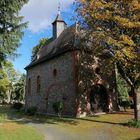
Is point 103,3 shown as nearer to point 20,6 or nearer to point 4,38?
point 20,6

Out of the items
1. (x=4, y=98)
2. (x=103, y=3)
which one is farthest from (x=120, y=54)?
(x=4, y=98)

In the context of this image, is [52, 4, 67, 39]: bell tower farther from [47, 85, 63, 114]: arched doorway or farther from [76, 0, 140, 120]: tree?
[76, 0, 140, 120]: tree

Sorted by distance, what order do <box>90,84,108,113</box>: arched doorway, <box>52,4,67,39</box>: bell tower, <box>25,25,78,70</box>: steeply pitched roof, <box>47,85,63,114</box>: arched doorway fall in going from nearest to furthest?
<box>90,84,108,113</box>: arched doorway < <box>25,25,78,70</box>: steeply pitched roof < <box>47,85,63,114</box>: arched doorway < <box>52,4,67,39</box>: bell tower

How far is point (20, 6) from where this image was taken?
2255 centimetres

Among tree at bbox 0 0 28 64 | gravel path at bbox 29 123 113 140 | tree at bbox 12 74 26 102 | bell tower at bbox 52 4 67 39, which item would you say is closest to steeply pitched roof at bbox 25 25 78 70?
bell tower at bbox 52 4 67 39

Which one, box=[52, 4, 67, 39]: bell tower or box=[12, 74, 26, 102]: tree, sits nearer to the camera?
box=[52, 4, 67, 39]: bell tower

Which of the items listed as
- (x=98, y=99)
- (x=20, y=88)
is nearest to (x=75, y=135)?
(x=98, y=99)

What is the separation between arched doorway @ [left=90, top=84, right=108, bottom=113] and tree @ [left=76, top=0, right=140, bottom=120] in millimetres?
9616

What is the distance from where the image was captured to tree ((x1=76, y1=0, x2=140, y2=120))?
1921cm

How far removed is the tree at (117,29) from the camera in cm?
1921

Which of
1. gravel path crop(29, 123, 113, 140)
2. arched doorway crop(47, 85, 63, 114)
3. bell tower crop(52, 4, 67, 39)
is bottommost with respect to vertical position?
gravel path crop(29, 123, 113, 140)

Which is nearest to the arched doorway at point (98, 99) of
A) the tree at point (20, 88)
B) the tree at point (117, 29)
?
the tree at point (117, 29)

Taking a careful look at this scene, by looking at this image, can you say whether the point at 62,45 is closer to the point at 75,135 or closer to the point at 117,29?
the point at 117,29

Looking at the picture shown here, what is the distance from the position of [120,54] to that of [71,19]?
567cm
